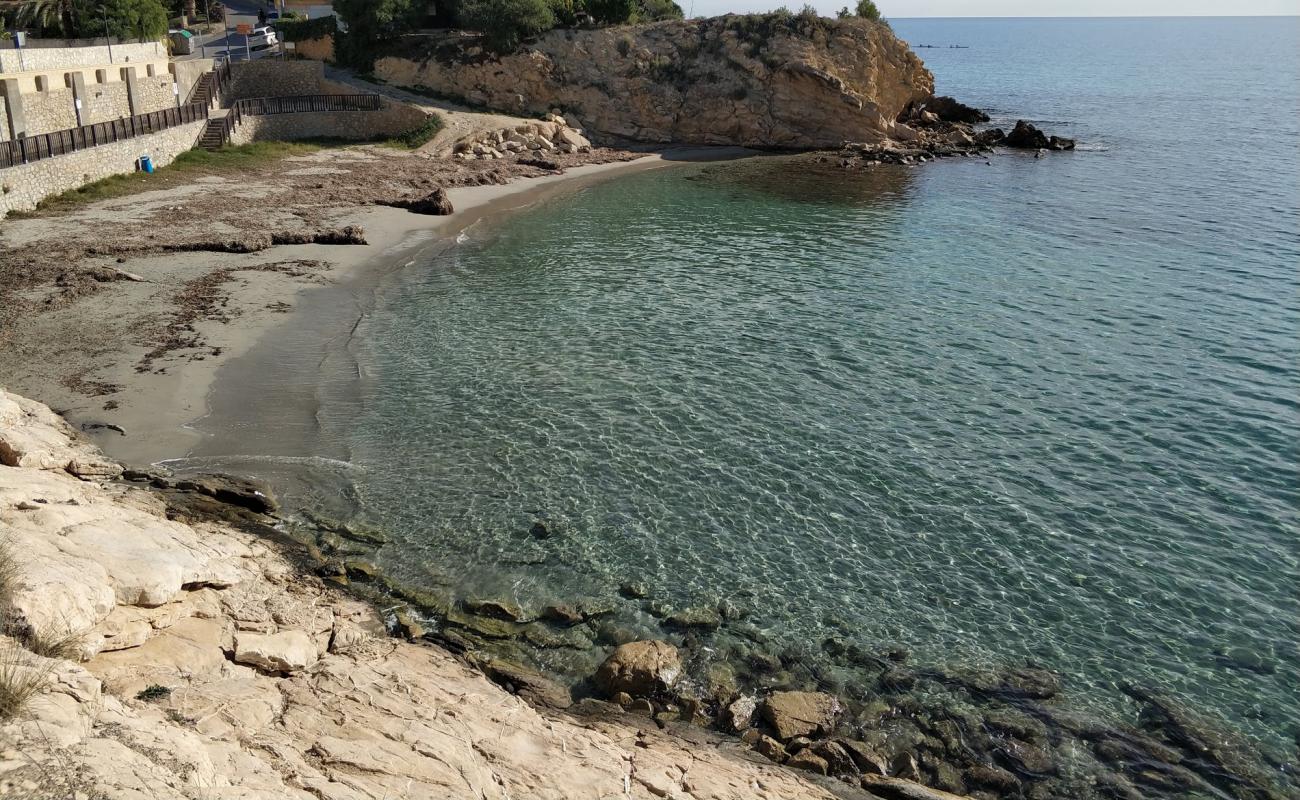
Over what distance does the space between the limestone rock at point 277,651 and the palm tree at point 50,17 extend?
186 ft

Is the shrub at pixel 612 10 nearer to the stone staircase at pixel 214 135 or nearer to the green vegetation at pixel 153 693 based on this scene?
the stone staircase at pixel 214 135

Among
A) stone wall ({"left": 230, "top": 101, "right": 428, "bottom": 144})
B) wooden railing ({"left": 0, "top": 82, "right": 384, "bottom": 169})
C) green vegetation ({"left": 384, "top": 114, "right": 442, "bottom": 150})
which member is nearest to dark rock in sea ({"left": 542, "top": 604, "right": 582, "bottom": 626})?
wooden railing ({"left": 0, "top": 82, "right": 384, "bottom": 169})

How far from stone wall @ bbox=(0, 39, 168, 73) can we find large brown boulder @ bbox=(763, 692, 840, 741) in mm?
41751

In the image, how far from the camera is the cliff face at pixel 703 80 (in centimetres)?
6169

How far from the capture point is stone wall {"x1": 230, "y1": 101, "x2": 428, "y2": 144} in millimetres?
53094

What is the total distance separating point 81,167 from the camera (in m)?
37.9

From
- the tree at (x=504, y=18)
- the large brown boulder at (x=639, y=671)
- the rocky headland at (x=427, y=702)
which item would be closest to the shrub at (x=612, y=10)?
the tree at (x=504, y=18)

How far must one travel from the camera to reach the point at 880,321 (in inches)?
1123

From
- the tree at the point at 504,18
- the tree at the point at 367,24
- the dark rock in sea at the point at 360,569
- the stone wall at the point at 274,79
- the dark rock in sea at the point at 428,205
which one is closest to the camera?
the dark rock in sea at the point at 360,569

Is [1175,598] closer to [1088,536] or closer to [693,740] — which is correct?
[1088,536]

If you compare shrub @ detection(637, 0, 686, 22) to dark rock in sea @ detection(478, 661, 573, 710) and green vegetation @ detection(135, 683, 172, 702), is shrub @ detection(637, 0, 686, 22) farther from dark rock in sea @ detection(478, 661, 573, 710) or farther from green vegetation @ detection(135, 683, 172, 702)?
green vegetation @ detection(135, 683, 172, 702)

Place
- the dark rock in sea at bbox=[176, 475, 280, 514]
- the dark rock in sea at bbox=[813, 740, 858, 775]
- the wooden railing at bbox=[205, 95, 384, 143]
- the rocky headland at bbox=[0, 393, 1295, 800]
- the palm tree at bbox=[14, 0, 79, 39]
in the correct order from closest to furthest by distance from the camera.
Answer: the rocky headland at bbox=[0, 393, 1295, 800] → the dark rock in sea at bbox=[813, 740, 858, 775] → the dark rock in sea at bbox=[176, 475, 280, 514] → the wooden railing at bbox=[205, 95, 384, 143] → the palm tree at bbox=[14, 0, 79, 39]

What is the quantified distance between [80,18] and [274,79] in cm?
1092

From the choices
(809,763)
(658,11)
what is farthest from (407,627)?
(658,11)
